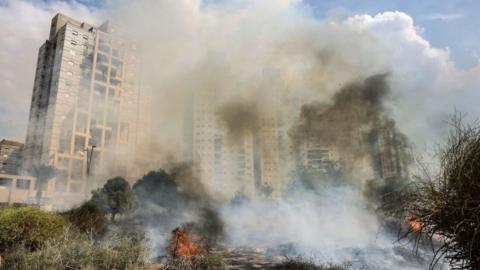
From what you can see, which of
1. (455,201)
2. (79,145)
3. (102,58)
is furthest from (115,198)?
(102,58)

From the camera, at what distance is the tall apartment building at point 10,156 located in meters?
44.7

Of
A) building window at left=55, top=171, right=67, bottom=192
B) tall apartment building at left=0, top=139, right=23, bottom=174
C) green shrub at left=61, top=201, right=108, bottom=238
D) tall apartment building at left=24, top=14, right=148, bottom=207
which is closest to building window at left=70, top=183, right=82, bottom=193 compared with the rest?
tall apartment building at left=24, top=14, right=148, bottom=207

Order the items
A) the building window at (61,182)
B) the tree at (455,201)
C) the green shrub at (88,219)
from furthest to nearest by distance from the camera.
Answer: the building window at (61,182) → the green shrub at (88,219) → the tree at (455,201)

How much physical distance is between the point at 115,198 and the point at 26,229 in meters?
14.2

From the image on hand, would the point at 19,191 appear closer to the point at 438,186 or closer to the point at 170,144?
the point at 170,144

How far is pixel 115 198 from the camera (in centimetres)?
2362

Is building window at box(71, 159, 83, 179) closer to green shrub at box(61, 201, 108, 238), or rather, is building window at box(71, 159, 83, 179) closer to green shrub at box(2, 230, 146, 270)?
green shrub at box(61, 201, 108, 238)

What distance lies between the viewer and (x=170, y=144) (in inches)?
1683

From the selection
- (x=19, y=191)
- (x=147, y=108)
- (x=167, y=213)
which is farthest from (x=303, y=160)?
(x=19, y=191)

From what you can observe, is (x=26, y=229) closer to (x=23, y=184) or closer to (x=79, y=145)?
(x=23, y=184)

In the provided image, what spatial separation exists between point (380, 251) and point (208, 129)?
28991mm

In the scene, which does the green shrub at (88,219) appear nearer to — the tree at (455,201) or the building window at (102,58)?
the tree at (455,201)

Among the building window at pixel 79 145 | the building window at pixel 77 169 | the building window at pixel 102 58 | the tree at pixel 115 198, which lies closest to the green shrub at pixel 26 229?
the tree at pixel 115 198

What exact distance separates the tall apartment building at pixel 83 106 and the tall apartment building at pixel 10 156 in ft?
13.0
